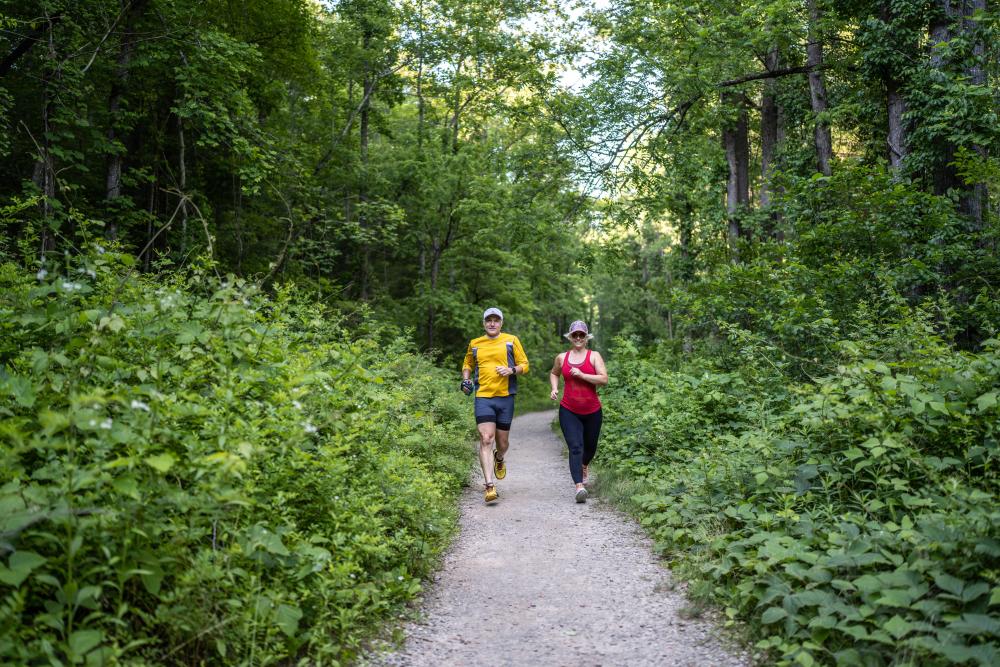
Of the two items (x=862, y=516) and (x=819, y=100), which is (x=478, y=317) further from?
(x=862, y=516)

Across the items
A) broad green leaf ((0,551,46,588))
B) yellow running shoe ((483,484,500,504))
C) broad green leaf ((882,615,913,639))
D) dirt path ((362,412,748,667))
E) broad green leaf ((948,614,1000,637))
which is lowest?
yellow running shoe ((483,484,500,504))

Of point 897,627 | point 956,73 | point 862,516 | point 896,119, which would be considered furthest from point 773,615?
point 896,119

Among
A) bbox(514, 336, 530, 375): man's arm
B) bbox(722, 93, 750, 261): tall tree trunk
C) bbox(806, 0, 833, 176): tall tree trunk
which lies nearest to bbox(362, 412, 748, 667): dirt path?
bbox(514, 336, 530, 375): man's arm

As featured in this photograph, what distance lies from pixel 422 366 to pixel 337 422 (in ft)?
34.1

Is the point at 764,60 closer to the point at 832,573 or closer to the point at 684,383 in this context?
the point at 684,383

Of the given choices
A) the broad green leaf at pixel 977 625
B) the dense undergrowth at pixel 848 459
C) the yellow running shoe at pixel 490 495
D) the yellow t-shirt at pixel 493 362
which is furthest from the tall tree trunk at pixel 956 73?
the broad green leaf at pixel 977 625

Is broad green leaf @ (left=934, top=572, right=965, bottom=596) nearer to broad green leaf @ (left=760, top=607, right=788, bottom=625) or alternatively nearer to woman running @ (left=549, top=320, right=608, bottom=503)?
broad green leaf @ (left=760, top=607, right=788, bottom=625)

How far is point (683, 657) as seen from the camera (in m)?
3.65

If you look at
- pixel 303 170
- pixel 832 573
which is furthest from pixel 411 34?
pixel 832 573

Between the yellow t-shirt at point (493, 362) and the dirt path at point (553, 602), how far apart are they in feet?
4.95

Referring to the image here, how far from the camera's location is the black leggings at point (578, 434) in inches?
303

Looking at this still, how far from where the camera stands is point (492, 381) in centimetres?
779

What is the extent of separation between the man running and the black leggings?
728 millimetres

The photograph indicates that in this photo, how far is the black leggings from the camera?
7.69m
